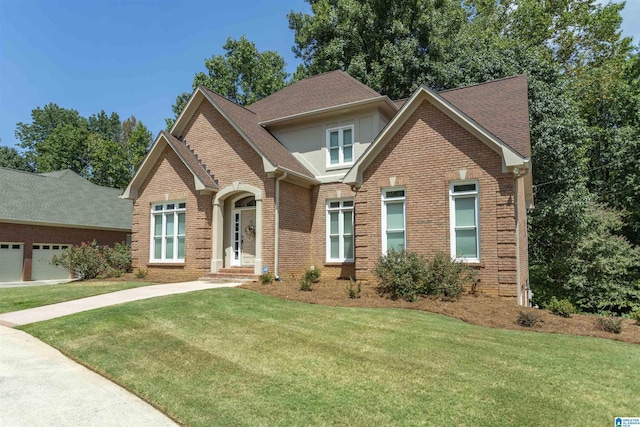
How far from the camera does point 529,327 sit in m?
8.86

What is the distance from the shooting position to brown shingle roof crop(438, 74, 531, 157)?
41.2ft

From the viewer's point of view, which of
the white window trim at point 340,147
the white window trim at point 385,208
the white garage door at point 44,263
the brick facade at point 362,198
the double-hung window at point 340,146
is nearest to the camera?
the brick facade at point 362,198

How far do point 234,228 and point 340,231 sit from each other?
4.29 metres

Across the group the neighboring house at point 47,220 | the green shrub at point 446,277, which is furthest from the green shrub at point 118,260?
the green shrub at point 446,277

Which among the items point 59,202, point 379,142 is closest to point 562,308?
point 379,142

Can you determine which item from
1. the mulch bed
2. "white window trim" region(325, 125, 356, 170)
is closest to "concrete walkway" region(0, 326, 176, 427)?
the mulch bed

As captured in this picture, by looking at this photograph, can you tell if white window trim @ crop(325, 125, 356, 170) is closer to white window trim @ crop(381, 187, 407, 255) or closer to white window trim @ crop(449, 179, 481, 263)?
white window trim @ crop(381, 187, 407, 255)

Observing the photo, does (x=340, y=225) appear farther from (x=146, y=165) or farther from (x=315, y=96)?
(x=146, y=165)

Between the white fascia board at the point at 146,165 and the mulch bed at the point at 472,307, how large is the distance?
25.8 feet

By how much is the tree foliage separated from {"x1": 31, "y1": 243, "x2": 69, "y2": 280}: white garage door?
11.9 meters

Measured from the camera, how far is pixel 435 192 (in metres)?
12.9

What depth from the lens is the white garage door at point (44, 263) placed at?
24.2 meters

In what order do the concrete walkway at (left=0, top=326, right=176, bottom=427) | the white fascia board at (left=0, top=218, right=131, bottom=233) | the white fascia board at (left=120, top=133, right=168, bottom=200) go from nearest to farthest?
the concrete walkway at (left=0, top=326, right=176, bottom=427)
the white fascia board at (left=120, top=133, right=168, bottom=200)
the white fascia board at (left=0, top=218, right=131, bottom=233)

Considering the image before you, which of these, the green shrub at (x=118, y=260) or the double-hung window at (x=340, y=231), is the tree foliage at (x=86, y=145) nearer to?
the green shrub at (x=118, y=260)
